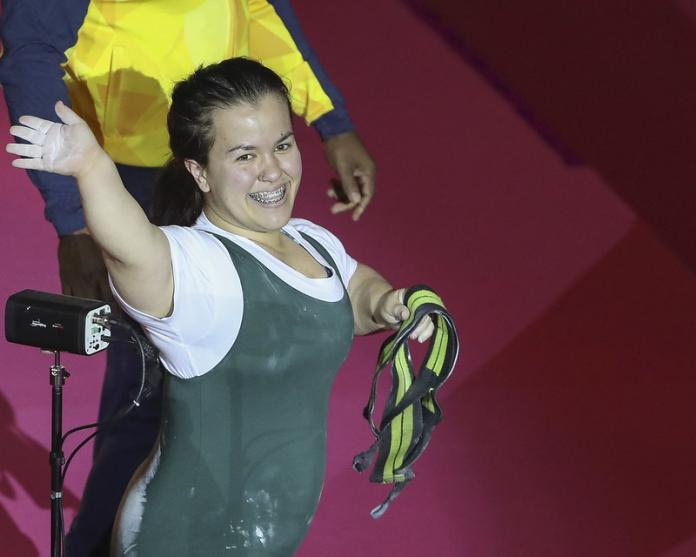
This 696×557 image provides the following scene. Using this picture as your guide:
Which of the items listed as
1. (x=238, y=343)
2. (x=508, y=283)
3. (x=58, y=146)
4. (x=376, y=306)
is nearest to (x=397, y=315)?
(x=376, y=306)

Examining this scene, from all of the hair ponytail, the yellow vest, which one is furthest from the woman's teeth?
the yellow vest

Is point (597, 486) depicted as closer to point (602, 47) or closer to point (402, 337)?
point (602, 47)

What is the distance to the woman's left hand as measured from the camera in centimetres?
147

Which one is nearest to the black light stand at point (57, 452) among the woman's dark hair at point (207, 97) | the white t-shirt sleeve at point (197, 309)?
the white t-shirt sleeve at point (197, 309)

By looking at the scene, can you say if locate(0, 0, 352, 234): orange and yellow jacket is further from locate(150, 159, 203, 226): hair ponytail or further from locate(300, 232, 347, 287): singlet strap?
locate(300, 232, 347, 287): singlet strap

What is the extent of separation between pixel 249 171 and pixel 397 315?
248 mm

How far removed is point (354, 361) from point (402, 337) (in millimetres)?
967

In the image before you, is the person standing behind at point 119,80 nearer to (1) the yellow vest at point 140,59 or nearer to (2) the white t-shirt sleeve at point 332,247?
(1) the yellow vest at point 140,59

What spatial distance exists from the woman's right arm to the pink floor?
100cm

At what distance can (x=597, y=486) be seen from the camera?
2406mm

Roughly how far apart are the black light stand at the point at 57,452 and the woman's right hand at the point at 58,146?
0.30 metres

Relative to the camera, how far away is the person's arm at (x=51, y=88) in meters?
1.48

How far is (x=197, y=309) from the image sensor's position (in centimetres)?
133

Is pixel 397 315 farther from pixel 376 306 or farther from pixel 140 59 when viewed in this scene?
pixel 140 59
